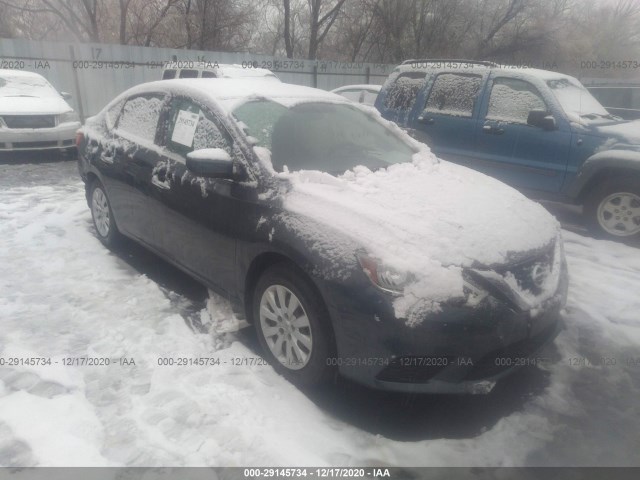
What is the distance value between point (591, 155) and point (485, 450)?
13.6 feet

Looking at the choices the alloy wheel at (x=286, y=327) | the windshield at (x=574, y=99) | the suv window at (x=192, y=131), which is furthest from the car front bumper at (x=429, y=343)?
the windshield at (x=574, y=99)

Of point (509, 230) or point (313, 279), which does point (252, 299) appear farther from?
point (509, 230)

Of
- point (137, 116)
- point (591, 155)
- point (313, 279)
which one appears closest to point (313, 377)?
point (313, 279)

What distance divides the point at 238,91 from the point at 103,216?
6.90 feet

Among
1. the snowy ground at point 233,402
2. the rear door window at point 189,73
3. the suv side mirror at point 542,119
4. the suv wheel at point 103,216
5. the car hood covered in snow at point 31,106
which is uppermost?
the rear door window at point 189,73

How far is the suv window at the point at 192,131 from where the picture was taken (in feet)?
10.7

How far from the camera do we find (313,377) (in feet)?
8.91

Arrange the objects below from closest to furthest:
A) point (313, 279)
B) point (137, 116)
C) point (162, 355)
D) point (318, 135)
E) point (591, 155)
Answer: point (313, 279)
point (162, 355)
point (318, 135)
point (137, 116)
point (591, 155)

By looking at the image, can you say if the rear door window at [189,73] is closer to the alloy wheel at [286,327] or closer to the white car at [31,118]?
the white car at [31,118]

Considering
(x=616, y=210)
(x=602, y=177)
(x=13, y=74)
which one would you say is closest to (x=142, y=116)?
(x=602, y=177)

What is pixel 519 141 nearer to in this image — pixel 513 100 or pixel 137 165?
pixel 513 100

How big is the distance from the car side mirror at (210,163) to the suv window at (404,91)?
4.31m

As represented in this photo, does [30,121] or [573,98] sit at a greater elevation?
[573,98]

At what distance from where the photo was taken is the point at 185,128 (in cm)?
358
